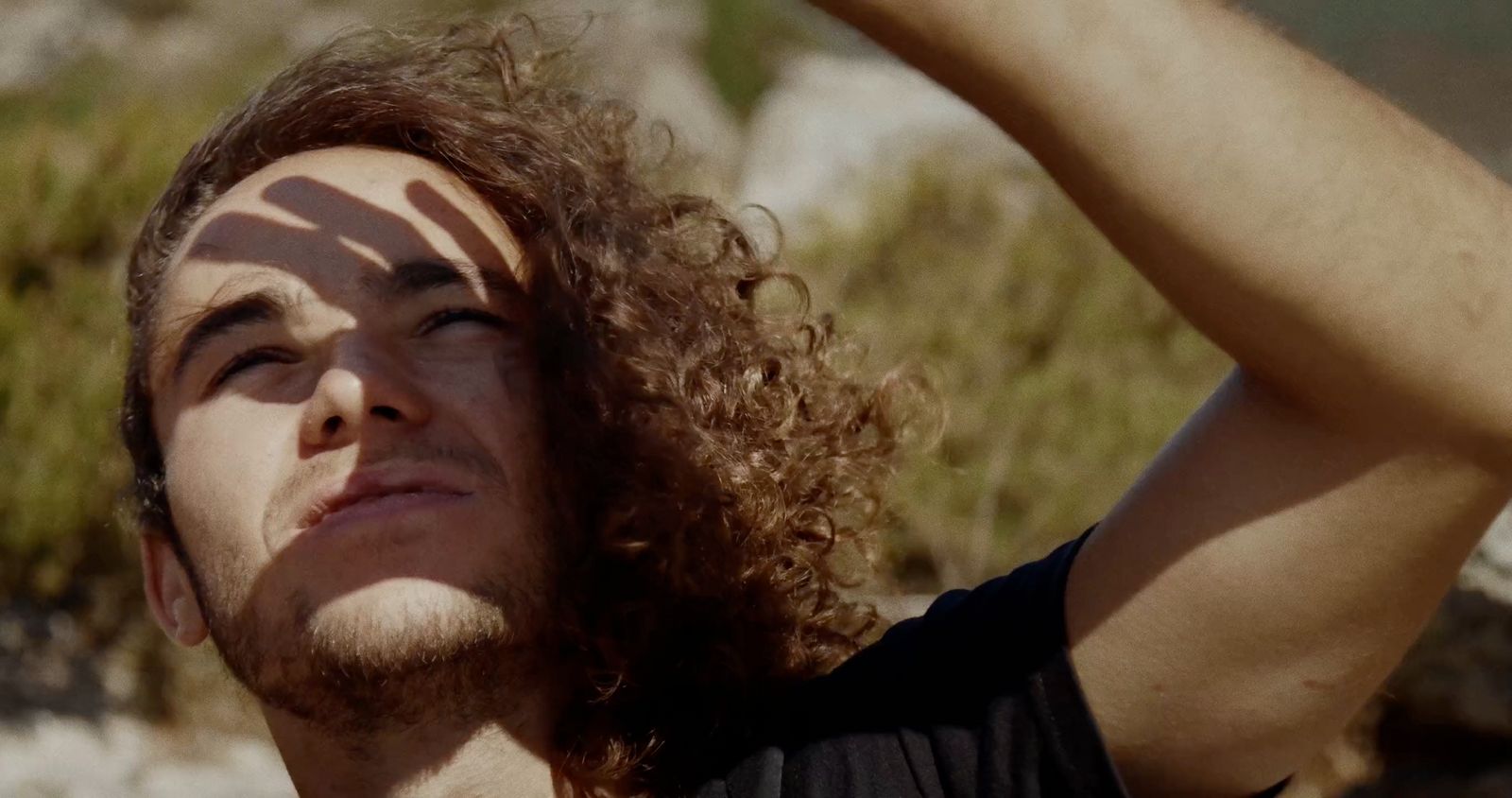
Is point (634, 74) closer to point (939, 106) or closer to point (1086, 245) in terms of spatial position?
point (939, 106)

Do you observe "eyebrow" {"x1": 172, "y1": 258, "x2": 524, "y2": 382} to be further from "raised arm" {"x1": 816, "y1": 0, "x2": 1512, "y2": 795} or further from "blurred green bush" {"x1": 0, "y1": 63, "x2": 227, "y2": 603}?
"blurred green bush" {"x1": 0, "y1": 63, "x2": 227, "y2": 603}

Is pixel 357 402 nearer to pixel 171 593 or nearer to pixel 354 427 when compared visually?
pixel 354 427

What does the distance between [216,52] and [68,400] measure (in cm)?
858

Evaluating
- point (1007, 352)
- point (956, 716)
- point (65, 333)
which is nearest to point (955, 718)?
point (956, 716)

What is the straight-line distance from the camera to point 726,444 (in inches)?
90.0

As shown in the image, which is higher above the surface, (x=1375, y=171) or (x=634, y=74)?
(x=1375, y=171)

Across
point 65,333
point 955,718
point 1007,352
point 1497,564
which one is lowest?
point 65,333

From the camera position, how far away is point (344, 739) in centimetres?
207

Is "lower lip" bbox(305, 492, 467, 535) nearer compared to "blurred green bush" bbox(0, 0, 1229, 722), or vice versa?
"lower lip" bbox(305, 492, 467, 535)

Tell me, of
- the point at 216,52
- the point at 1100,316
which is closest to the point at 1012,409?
the point at 1100,316

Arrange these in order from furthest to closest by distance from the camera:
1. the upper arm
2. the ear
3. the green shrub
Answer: the green shrub
the ear
the upper arm

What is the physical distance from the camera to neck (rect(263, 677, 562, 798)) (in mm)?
2037

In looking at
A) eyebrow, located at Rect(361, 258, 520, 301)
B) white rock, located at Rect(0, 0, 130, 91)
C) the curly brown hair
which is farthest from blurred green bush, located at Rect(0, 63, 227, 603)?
white rock, located at Rect(0, 0, 130, 91)

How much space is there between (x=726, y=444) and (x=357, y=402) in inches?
21.8
